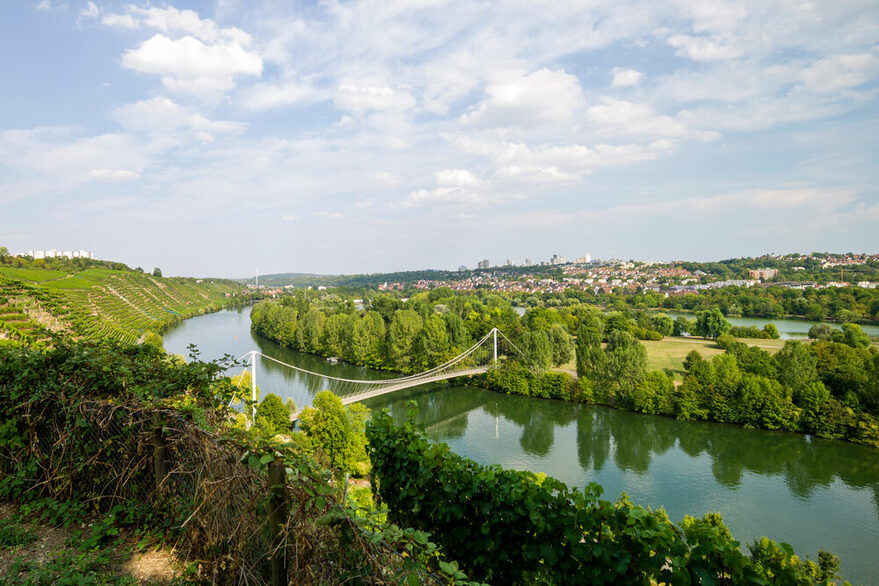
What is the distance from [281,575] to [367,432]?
1.66 m

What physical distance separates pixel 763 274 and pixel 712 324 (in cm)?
3954

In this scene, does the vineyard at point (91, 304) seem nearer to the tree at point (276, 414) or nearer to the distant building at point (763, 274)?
the tree at point (276, 414)

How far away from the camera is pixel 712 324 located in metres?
27.1

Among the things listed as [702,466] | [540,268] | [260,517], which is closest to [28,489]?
[260,517]

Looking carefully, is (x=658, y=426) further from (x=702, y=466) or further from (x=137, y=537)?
(x=137, y=537)

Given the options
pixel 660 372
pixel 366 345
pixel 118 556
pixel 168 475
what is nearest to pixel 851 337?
pixel 660 372

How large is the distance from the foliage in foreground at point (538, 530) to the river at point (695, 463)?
773cm

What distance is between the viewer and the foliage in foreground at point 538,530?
1.76 metres

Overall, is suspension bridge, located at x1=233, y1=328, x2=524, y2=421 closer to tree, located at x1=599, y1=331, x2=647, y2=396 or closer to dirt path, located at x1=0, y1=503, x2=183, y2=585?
tree, located at x1=599, y1=331, x2=647, y2=396

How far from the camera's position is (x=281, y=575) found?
4.94 ft

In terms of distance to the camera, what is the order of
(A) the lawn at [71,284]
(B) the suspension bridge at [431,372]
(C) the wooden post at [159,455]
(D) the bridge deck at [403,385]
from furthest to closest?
(A) the lawn at [71,284]
(B) the suspension bridge at [431,372]
(D) the bridge deck at [403,385]
(C) the wooden post at [159,455]

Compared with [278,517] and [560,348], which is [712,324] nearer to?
[560,348]

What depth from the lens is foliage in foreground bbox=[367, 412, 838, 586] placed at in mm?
1759

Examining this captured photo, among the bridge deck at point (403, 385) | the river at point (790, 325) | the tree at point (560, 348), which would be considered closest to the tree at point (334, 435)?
the bridge deck at point (403, 385)
